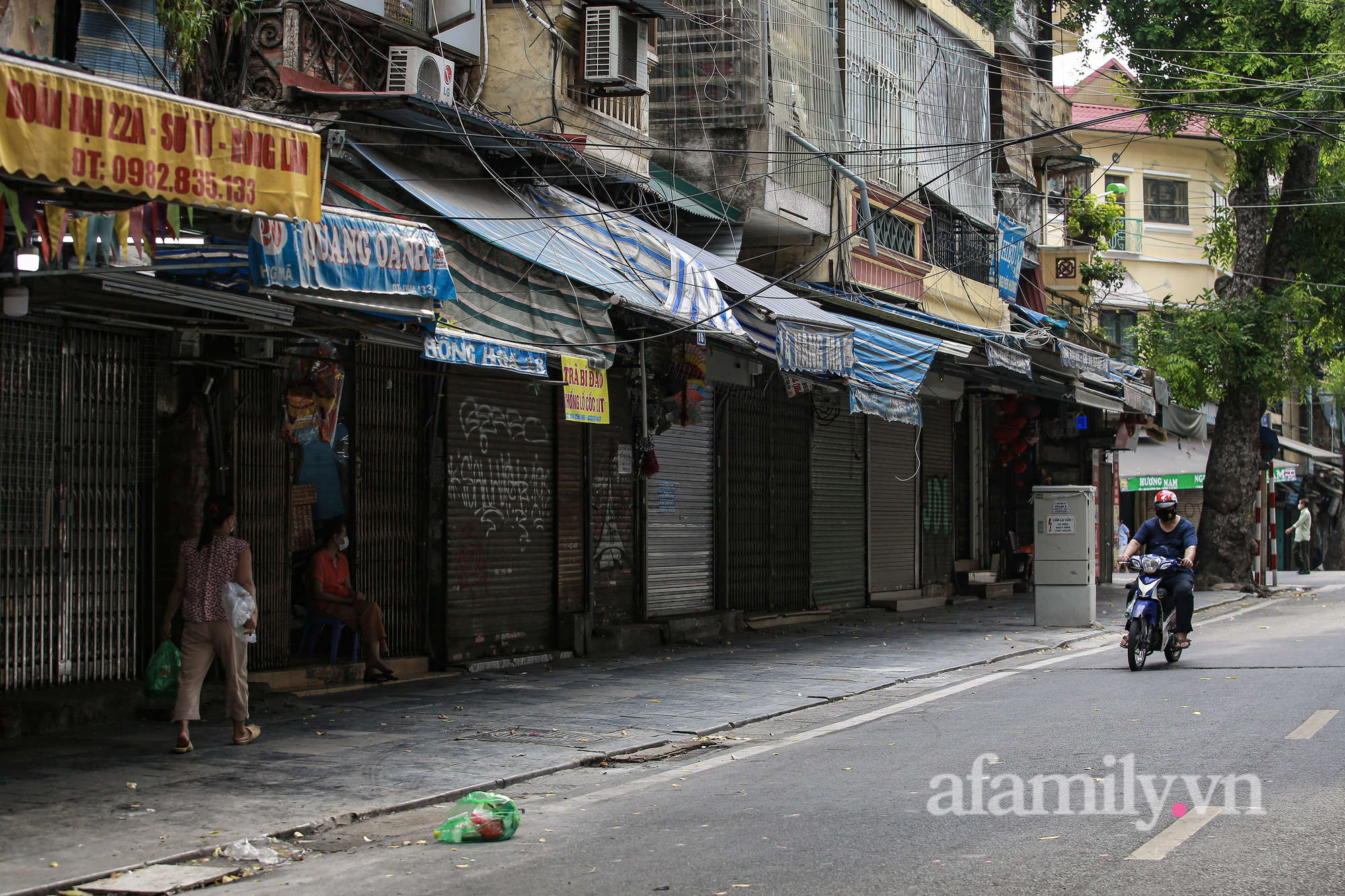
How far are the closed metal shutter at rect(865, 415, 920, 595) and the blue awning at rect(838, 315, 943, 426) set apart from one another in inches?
215

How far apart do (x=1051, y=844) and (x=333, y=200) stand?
7.04 metres

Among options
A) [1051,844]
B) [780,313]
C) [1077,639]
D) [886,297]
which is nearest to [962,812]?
[1051,844]

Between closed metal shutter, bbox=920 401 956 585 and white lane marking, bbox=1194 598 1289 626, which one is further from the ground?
closed metal shutter, bbox=920 401 956 585

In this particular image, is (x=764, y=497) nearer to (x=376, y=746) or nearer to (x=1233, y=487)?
(x=376, y=746)

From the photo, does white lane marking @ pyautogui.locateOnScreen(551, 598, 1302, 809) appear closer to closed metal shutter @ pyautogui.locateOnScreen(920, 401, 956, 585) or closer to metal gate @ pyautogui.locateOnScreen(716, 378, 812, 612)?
metal gate @ pyautogui.locateOnScreen(716, 378, 812, 612)

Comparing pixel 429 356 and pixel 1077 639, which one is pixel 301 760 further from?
pixel 1077 639

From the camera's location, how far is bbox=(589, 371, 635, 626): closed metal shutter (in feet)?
49.4

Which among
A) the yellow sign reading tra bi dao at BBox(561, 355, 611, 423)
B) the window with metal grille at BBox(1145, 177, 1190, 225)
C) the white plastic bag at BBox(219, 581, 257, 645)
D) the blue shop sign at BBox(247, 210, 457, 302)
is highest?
the window with metal grille at BBox(1145, 177, 1190, 225)

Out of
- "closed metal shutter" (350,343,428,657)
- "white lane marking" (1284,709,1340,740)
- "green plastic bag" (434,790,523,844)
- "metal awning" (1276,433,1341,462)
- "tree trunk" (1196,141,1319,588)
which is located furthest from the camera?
"metal awning" (1276,433,1341,462)

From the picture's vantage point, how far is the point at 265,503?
436 inches

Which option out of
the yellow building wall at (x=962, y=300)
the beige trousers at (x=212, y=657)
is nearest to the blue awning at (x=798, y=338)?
the beige trousers at (x=212, y=657)

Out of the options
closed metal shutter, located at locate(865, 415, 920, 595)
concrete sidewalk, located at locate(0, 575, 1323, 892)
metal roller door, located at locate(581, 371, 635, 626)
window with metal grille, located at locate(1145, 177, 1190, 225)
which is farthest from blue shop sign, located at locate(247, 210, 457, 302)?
window with metal grille, located at locate(1145, 177, 1190, 225)

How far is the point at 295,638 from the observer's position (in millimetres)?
11977

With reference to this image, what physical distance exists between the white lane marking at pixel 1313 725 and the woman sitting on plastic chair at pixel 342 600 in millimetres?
7435
